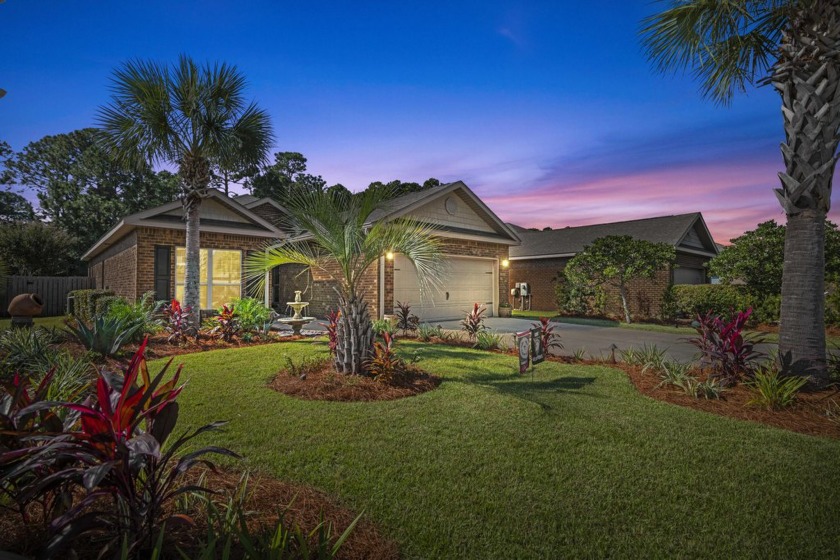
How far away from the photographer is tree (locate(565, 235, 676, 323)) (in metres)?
14.5

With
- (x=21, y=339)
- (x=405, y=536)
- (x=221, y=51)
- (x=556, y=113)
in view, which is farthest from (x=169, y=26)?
(x=405, y=536)

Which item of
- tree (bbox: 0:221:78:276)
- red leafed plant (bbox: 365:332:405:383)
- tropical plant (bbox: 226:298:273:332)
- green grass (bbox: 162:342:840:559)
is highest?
tree (bbox: 0:221:78:276)

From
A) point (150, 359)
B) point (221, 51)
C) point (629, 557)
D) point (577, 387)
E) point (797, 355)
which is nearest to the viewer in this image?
point (629, 557)

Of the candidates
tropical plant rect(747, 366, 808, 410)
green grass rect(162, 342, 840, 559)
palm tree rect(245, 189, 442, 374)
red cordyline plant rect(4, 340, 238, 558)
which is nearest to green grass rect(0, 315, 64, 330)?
palm tree rect(245, 189, 442, 374)

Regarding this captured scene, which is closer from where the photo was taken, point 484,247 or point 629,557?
point 629,557

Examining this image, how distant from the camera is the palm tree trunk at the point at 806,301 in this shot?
532cm

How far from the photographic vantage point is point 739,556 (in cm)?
225

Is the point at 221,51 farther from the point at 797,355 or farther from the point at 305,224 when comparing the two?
the point at 797,355

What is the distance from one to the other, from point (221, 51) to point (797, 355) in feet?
40.4

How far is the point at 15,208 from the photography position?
36875 mm

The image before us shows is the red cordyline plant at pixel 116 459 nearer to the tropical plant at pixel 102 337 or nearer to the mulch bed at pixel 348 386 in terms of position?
the mulch bed at pixel 348 386

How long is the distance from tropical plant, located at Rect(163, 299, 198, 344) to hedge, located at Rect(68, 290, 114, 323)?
133 inches

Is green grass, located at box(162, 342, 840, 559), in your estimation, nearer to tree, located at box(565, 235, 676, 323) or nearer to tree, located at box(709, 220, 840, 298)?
tree, located at box(565, 235, 676, 323)

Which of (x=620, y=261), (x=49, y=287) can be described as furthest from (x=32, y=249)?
(x=620, y=261)
